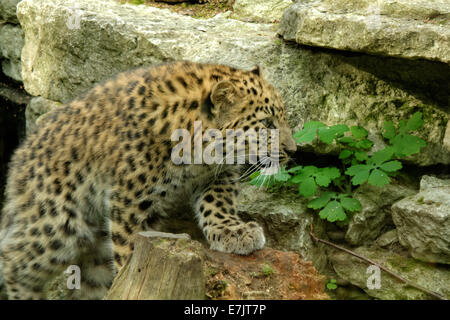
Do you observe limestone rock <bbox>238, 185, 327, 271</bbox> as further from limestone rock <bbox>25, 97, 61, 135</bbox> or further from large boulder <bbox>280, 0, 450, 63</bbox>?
limestone rock <bbox>25, 97, 61, 135</bbox>

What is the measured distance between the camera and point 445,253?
5.62 metres

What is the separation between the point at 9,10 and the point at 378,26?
650cm

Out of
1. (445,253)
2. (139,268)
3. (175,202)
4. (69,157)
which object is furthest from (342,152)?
(139,268)

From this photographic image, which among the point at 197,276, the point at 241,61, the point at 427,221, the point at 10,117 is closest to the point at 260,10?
the point at 241,61

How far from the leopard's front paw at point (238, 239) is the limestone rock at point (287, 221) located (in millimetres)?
1302

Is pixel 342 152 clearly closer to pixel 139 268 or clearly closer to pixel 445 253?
pixel 445 253

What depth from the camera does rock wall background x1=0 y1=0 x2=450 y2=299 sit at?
566cm

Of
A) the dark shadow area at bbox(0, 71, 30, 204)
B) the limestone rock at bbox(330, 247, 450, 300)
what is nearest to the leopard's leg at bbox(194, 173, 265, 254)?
the limestone rock at bbox(330, 247, 450, 300)

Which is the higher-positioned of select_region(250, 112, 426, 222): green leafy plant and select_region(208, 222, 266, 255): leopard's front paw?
select_region(250, 112, 426, 222): green leafy plant

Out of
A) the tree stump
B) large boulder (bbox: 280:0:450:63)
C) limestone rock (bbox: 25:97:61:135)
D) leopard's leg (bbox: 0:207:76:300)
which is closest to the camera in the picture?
the tree stump

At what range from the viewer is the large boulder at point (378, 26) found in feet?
17.7

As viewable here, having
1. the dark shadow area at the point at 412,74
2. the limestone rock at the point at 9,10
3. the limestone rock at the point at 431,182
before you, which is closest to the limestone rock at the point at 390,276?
the limestone rock at the point at 431,182

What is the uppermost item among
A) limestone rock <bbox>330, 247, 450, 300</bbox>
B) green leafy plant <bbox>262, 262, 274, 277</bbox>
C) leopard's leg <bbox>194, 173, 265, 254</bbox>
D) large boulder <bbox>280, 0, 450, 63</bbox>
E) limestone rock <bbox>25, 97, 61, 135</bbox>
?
large boulder <bbox>280, 0, 450, 63</bbox>
